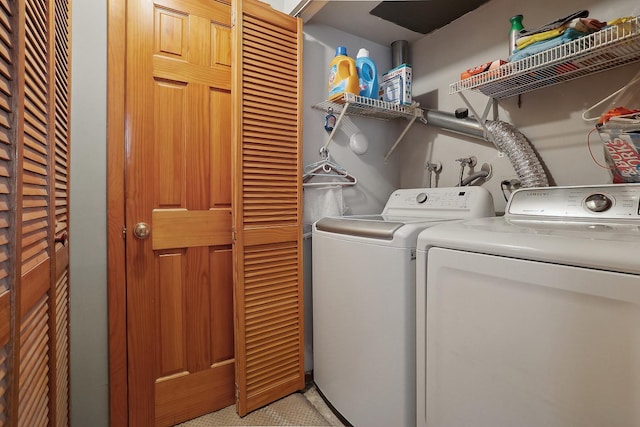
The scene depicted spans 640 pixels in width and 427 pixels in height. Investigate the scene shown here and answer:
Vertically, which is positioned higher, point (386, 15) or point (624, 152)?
point (386, 15)

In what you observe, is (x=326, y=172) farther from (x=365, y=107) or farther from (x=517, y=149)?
(x=517, y=149)

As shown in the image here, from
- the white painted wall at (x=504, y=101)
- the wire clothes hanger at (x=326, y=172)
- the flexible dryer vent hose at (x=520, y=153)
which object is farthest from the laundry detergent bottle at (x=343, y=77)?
the flexible dryer vent hose at (x=520, y=153)

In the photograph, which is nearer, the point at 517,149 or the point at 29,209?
the point at 29,209

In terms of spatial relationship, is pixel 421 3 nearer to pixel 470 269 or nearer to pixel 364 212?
pixel 364 212

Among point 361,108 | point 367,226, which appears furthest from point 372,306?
point 361,108

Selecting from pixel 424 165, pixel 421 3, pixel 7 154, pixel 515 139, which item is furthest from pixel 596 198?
pixel 7 154

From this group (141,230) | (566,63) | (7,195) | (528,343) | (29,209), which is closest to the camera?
(7,195)

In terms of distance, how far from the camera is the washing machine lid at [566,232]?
0.71 meters

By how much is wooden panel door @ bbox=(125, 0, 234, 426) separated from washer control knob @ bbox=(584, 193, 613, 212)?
1.58 metres

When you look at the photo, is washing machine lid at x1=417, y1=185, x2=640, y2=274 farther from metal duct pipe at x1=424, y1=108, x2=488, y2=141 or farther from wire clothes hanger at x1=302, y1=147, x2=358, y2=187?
wire clothes hanger at x1=302, y1=147, x2=358, y2=187

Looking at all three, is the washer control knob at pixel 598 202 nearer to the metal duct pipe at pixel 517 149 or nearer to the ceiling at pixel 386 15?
the metal duct pipe at pixel 517 149

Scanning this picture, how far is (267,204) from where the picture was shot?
66.0 inches

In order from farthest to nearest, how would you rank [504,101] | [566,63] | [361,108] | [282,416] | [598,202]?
[361,108] < [504,101] < [282,416] < [566,63] < [598,202]

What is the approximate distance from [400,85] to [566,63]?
0.83 meters
